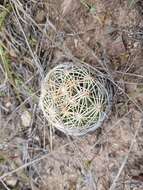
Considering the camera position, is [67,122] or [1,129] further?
[1,129]

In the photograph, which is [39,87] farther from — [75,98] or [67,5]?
[67,5]

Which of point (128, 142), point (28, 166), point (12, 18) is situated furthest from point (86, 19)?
point (28, 166)

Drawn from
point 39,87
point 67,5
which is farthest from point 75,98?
point 67,5

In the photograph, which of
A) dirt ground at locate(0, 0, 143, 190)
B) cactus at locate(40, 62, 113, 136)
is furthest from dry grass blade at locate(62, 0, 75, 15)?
cactus at locate(40, 62, 113, 136)

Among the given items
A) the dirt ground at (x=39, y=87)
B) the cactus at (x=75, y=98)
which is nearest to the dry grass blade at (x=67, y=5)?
the dirt ground at (x=39, y=87)

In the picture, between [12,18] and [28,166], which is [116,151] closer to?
[28,166]

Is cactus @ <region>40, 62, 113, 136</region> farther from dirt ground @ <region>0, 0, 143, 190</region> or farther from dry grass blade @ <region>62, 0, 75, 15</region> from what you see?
dry grass blade @ <region>62, 0, 75, 15</region>
